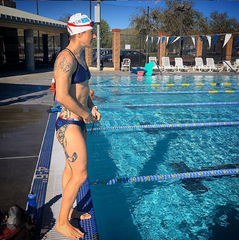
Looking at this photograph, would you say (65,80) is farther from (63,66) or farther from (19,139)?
(19,139)

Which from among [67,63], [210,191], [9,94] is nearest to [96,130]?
[210,191]

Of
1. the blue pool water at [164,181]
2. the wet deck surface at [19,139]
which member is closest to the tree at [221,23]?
the blue pool water at [164,181]

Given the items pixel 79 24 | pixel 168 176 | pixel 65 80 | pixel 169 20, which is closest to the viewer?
pixel 65 80

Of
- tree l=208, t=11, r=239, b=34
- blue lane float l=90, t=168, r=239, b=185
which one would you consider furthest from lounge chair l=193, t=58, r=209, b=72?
blue lane float l=90, t=168, r=239, b=185

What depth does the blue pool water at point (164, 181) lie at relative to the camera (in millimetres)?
3150

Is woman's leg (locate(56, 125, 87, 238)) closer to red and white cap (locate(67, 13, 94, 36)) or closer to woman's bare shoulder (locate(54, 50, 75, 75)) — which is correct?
woman's bare shoulder (locate(54, 50, 75, 75))

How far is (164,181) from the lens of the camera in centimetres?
412

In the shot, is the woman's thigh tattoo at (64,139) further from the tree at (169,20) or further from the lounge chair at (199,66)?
the tree at (169,20)

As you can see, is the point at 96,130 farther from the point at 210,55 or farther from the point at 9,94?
the point at 210,55

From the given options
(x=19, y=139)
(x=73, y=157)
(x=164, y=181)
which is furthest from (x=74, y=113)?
(x=19, y=139)

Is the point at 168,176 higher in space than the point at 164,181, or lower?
higher

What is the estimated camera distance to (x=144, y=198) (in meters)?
3.75

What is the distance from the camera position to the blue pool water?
124 inches

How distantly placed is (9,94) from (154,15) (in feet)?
97.7
